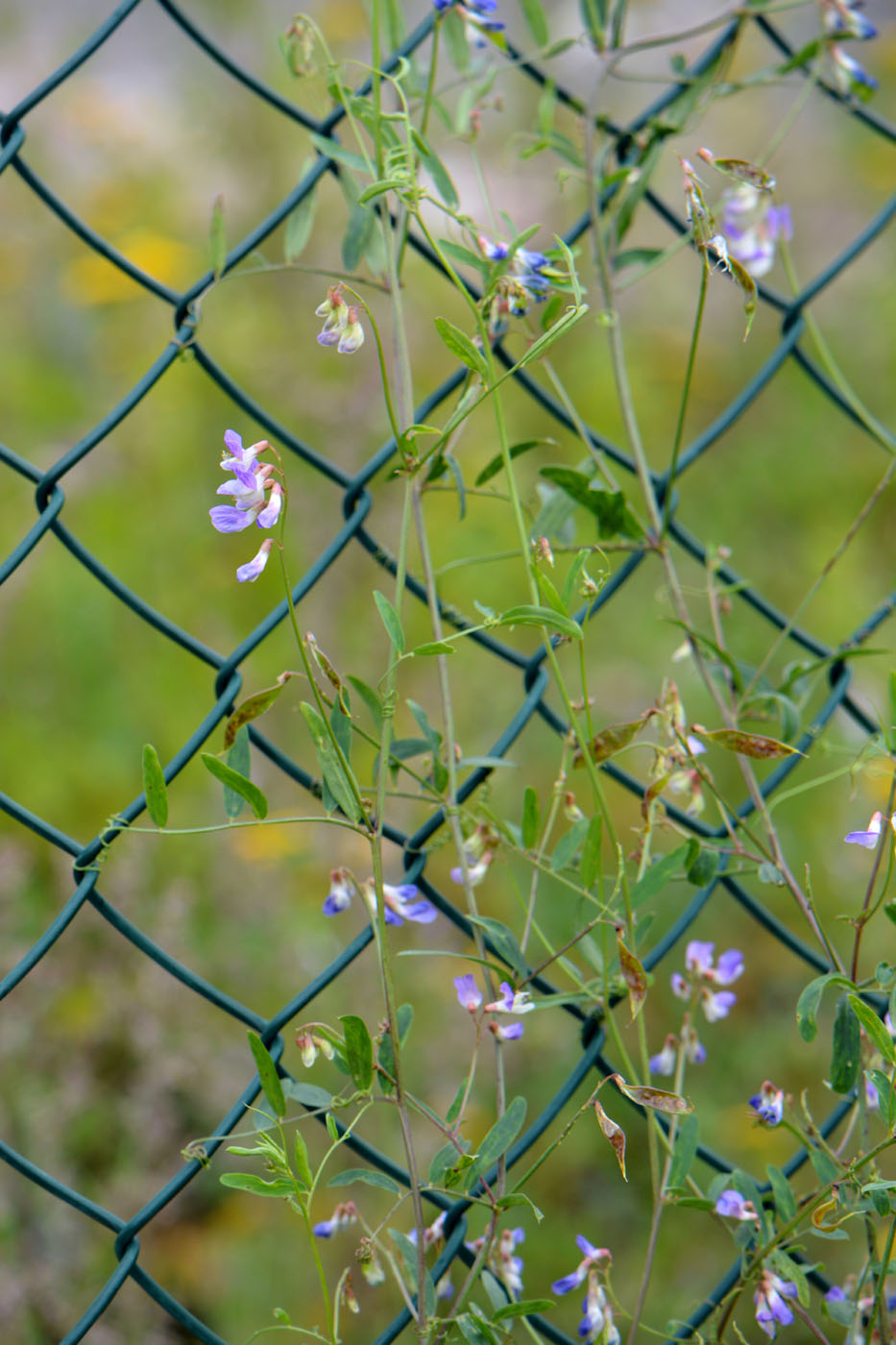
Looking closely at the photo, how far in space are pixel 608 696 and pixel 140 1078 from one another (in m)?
0.86

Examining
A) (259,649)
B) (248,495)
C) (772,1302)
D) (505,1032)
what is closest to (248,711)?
(248,495)

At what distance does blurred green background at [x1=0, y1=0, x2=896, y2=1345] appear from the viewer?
4.94ft

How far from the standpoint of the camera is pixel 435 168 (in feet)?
2.56

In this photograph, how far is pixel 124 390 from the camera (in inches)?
93.4

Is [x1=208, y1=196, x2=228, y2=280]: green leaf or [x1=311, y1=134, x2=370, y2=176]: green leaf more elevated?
[x1=311, y1=134, x2=370, y2=176]: green leaf

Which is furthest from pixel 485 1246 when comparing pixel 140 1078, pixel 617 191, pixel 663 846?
pixel 663 846

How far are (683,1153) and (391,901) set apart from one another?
0.24 metres

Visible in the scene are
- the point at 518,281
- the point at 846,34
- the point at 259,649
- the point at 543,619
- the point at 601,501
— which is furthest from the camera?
the point at 259,649

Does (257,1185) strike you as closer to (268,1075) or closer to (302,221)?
(268,1075)

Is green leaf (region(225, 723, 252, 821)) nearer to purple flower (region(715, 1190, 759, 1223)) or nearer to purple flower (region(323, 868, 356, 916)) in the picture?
purple flower (region(323, 868, 356, 916))

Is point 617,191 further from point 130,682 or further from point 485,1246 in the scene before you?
point 130,682

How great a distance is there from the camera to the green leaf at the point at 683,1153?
75cm

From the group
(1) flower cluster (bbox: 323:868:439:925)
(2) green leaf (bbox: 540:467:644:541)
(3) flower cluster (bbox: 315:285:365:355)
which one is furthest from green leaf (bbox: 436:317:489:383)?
(1) flower cluster (bbox: 323:868:439:925)

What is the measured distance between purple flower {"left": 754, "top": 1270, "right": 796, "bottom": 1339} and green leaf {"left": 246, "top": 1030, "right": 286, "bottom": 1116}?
12.4 inches
